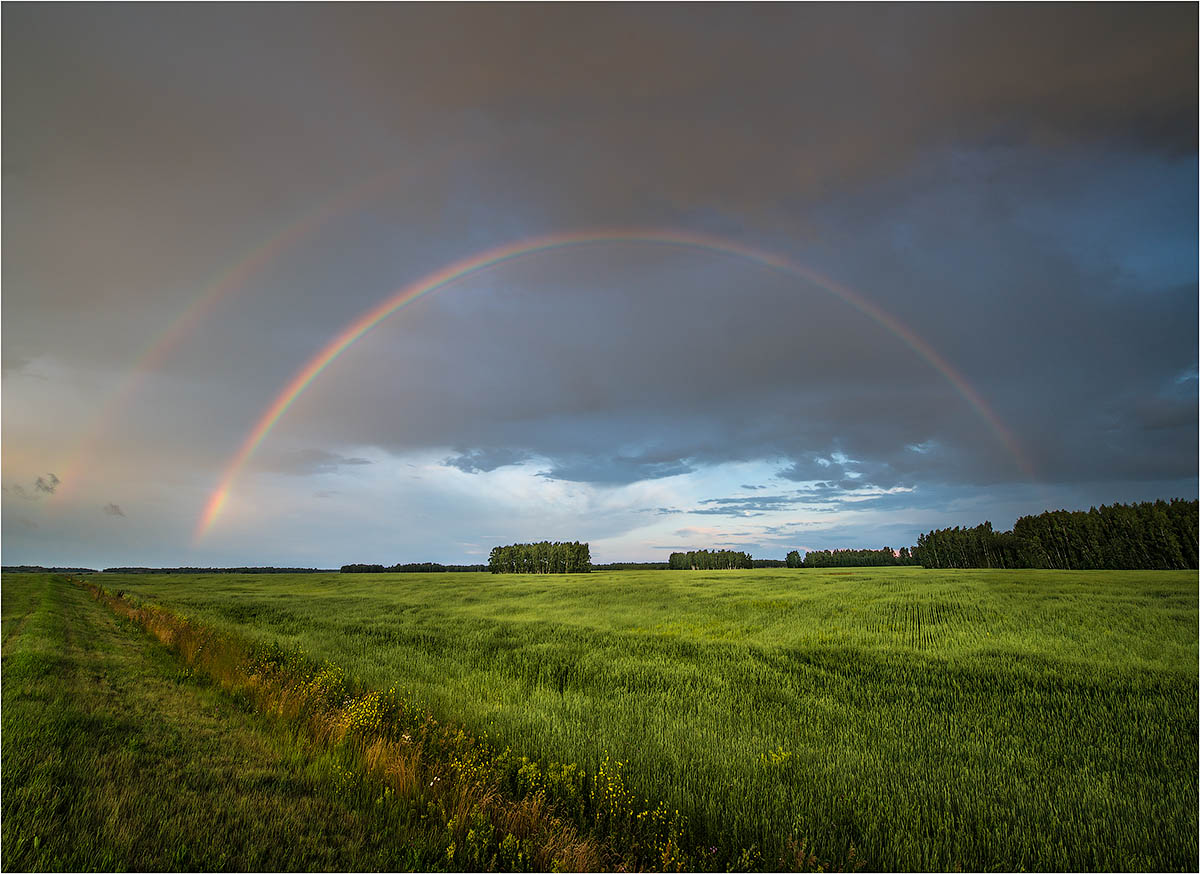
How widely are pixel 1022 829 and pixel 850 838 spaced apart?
268 centimetres

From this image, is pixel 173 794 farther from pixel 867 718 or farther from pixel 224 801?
pixel 867 718

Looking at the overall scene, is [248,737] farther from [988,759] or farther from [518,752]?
[988,759]

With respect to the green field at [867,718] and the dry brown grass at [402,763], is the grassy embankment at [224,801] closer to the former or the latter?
the dry brown grass at [402,763]

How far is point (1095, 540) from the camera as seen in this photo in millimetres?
122812

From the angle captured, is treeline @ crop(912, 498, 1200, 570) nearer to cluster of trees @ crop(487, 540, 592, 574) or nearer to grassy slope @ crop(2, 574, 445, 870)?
cluster of trees @ crop(487, 540, 592, 574)

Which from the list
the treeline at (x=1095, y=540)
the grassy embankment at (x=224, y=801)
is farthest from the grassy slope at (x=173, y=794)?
the treeline at (x=1095, y=540)

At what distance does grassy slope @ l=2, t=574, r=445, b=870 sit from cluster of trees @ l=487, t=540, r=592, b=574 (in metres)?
169

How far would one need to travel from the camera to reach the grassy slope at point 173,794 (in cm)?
630

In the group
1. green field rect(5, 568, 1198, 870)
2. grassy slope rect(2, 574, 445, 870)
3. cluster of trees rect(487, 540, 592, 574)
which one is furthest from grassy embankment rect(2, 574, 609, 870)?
cluster of trees rect(487, 540, 592, 574)

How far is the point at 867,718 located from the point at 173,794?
44.0ft

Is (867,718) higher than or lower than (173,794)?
lower

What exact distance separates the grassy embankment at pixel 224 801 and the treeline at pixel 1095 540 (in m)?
153

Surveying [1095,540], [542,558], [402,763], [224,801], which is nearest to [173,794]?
[224,801]

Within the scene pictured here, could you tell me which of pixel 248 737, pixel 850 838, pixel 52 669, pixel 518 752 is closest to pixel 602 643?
pixel 518 752
